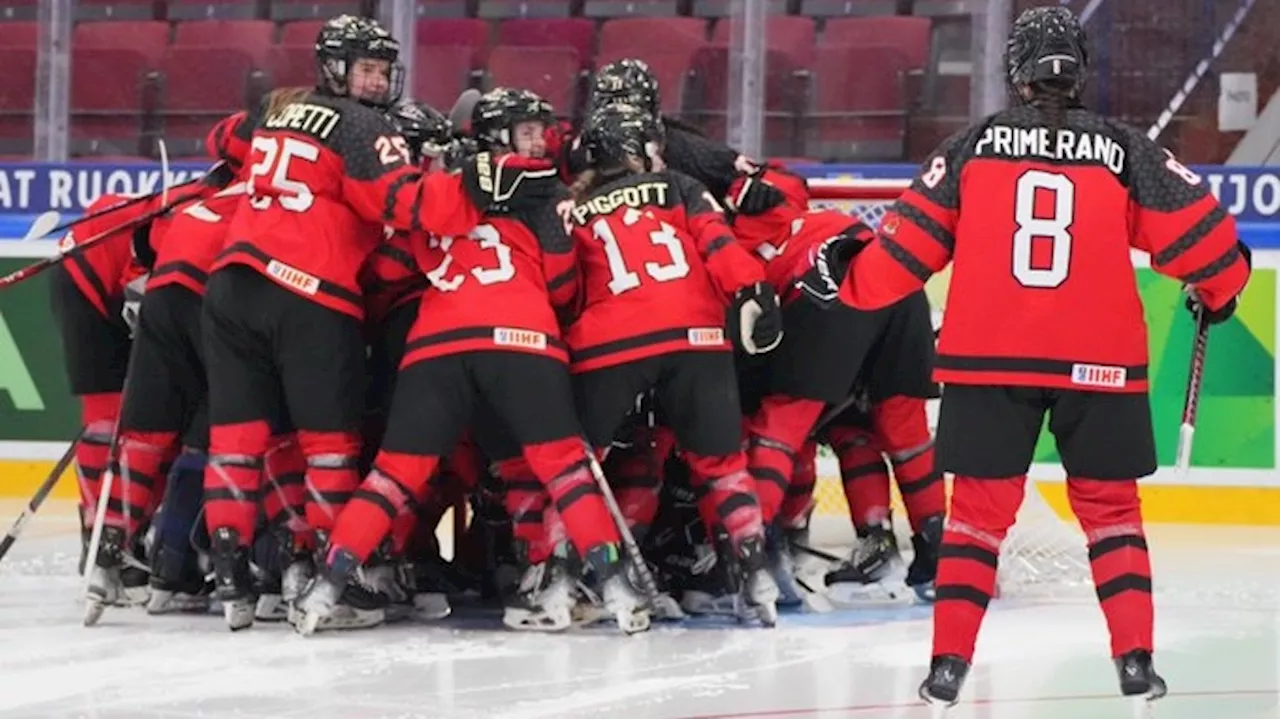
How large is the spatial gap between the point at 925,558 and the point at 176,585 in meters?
1.60

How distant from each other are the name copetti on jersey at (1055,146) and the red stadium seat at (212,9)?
4356 millimetres

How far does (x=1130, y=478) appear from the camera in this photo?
12.2 ft

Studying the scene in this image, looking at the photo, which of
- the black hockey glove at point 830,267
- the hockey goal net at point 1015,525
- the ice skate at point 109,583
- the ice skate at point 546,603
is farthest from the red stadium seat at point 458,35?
the black hockey glove at point 830,267

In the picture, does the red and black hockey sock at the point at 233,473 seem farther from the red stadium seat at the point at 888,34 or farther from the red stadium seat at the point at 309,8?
the red stadium seat at the point at 309,8

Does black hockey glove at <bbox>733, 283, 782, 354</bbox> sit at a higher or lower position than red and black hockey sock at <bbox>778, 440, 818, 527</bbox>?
higher

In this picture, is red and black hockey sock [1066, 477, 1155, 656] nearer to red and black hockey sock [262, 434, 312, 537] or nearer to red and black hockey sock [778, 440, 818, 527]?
red and black hockey sock [778, 440, 818, 527]

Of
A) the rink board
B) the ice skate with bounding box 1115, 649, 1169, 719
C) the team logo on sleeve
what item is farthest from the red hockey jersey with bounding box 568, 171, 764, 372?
the rink board

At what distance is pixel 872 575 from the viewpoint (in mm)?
5293

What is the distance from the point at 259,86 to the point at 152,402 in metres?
2.80

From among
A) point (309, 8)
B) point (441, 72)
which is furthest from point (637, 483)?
point (309, 8)

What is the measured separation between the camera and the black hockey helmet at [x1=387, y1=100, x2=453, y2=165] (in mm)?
5094

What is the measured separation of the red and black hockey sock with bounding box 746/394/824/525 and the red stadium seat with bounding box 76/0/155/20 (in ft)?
10.9

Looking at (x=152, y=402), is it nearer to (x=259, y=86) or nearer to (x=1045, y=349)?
(x=1045, y=349)

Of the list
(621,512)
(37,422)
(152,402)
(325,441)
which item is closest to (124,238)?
(152,402)
